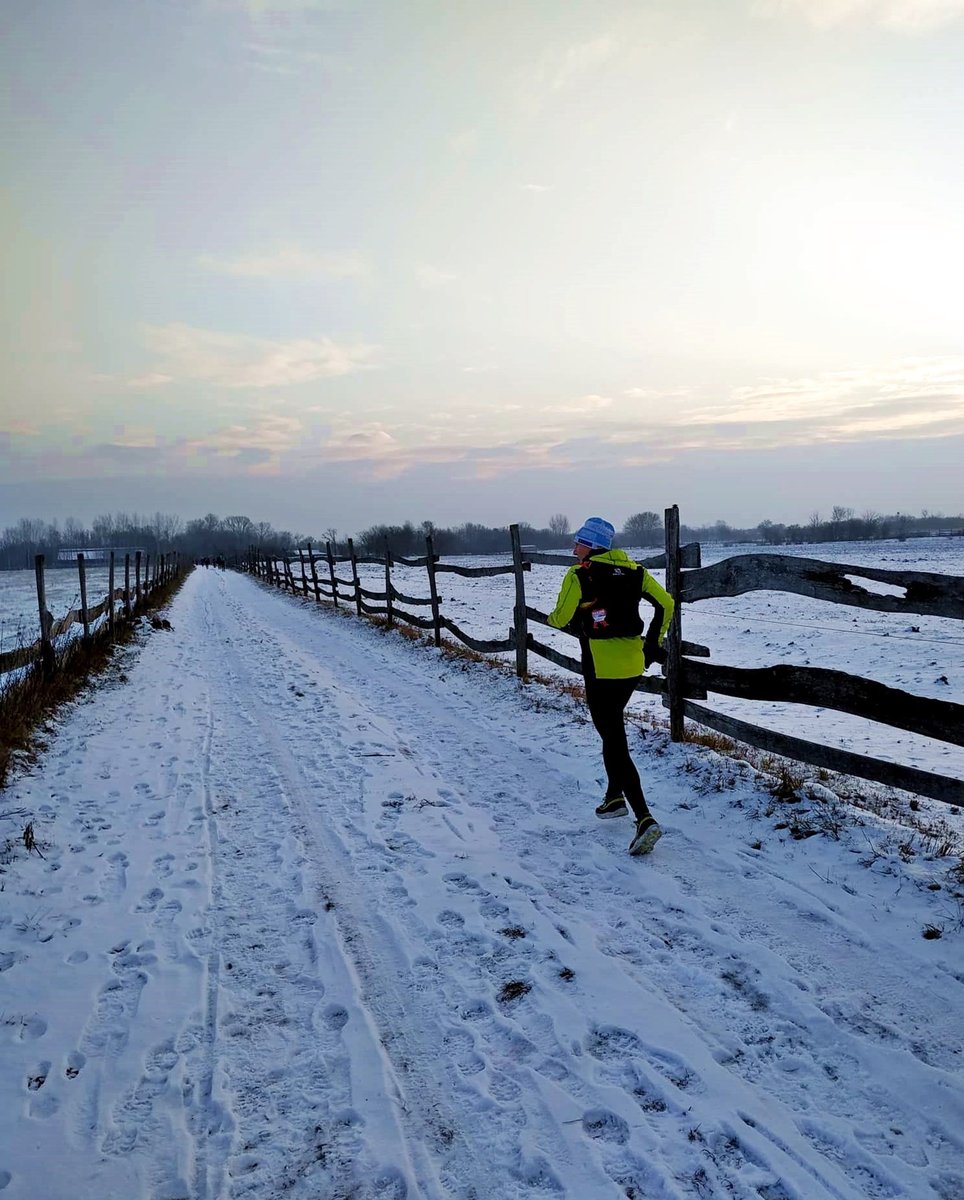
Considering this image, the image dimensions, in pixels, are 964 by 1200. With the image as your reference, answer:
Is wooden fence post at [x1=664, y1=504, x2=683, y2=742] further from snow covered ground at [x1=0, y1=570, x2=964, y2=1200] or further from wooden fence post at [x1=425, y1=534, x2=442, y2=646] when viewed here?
wooden fence post at [x1=425, y1=534, x2=442, y2=646]

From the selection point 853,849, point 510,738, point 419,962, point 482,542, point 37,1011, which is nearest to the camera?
point 37,1011

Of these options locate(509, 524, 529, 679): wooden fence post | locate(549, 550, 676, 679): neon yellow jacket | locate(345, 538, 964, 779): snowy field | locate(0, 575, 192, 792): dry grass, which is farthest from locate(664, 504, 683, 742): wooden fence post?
locate(0, 575, 192, 792): dry grass

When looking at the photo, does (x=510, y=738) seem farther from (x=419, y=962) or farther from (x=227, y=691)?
(x=227, y=691)

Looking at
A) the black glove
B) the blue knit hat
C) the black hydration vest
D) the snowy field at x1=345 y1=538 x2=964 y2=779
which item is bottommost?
the snowy field at x1=345 y1=538 x2=964 y2=779

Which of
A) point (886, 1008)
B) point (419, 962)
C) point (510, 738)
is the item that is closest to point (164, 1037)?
point (419, 962)

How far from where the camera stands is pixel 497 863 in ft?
14.1

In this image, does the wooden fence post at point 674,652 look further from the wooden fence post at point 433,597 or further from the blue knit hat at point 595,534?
the wooden fence post at point 433,597

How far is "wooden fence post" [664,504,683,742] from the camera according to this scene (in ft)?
20.4

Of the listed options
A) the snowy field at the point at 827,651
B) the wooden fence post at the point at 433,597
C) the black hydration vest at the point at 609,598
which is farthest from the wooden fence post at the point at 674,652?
the wooden fence post at the point at 433,597

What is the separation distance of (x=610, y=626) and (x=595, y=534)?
1.94 ft

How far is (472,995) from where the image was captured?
3031 mm

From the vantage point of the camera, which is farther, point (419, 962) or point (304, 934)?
point (304, 934)

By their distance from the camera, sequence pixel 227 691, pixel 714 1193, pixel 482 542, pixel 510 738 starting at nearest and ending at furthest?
1. pixel 714 1193
2. pixel 510 738
3. pixel 227 691
4. pixel 482 542

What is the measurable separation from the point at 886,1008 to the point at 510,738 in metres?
4.30
